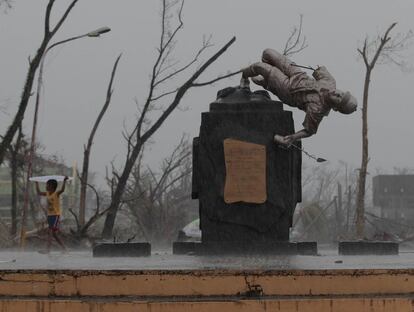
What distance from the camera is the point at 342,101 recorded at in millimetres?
9148

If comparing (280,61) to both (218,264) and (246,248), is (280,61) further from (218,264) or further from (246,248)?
(218,264)

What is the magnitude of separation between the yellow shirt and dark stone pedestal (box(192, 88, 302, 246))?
286 centimetres

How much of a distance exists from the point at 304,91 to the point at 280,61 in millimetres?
598

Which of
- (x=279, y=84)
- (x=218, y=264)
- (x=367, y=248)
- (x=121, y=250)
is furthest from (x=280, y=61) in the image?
(x=218, y=264)

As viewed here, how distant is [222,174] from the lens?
31.2ft

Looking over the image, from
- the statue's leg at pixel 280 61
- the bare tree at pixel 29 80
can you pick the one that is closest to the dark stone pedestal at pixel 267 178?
the statue's leg at pixel 280 61

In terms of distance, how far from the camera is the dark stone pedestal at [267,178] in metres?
9.48

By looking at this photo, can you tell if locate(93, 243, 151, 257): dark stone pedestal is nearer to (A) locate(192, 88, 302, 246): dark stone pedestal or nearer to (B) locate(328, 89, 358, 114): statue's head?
(A) locate(192, 88, 302, 246): dark stone pedestal

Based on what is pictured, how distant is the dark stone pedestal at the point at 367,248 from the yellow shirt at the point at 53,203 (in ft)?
13.4

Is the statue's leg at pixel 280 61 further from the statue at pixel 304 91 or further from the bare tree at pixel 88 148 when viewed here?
the bare tree at pixel 88 148

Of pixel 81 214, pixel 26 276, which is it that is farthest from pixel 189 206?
pixel 26 276

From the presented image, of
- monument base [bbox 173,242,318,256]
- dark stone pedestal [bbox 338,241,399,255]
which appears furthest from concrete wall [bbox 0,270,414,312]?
dark stone pedestal [bbox 338,241,399,255]

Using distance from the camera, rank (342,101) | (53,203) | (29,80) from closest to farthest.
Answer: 1. (342,101)
2. (53,203)
3. (29,80)

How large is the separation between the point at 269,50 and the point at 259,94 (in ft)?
2.02
